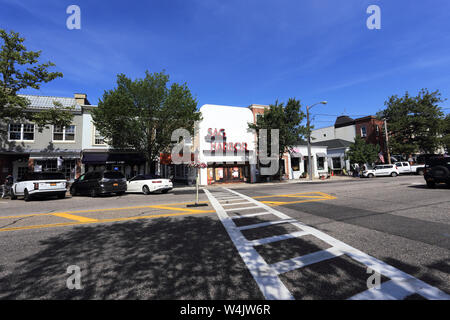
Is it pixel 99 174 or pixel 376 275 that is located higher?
pixel 99 174

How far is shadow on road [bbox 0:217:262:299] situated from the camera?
2.63m

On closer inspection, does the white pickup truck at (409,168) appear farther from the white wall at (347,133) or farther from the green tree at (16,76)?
the green tree at (16,76)

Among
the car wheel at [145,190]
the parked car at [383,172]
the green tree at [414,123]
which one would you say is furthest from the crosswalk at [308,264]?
the green tree at [414,123]

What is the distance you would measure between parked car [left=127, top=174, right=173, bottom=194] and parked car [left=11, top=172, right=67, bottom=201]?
4067mm

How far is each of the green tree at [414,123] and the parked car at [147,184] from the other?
37947mm

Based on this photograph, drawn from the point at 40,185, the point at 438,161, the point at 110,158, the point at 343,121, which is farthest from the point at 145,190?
the point at 343,121

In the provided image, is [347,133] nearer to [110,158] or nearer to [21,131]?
[110,158]

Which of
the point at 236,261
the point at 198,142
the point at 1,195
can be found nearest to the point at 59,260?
the point at 236,261

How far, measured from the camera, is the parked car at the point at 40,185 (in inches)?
481

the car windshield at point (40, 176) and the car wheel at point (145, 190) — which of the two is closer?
the car windshield at point (40, 176)

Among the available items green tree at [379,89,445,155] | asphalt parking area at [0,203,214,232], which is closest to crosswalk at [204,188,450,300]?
asphalt parking area at [0,203,214,232]
